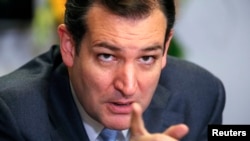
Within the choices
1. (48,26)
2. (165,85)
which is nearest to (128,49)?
(165,85)

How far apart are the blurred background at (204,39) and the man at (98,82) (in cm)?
85

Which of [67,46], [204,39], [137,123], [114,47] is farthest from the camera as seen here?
[204,39]

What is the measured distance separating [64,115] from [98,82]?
0.17 m

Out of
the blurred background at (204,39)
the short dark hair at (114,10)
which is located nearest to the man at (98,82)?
the short dark hair at (114,10)

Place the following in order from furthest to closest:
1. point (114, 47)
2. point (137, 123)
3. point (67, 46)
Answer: point (67, 46) → point (114, 47) → point (137, 123)

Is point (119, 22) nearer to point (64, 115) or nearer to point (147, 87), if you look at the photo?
point (147, 87)

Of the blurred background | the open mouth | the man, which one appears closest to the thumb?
the man

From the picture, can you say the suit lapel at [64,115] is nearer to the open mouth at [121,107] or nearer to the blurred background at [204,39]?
the open mouth at [121,107]

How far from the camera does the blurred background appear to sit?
91.3 inches

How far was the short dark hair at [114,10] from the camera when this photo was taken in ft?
3.97

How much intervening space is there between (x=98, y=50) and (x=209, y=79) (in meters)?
0.52

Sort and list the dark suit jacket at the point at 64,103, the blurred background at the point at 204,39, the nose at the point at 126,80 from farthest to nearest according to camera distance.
Result: 1. the blurred background at the point at 204,39
2. the dark suit jacket at the point at 64,103
3. the nose at the point at 126,80

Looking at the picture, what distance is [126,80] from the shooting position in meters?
1.17

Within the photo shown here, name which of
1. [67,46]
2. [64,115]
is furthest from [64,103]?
[67,46]
